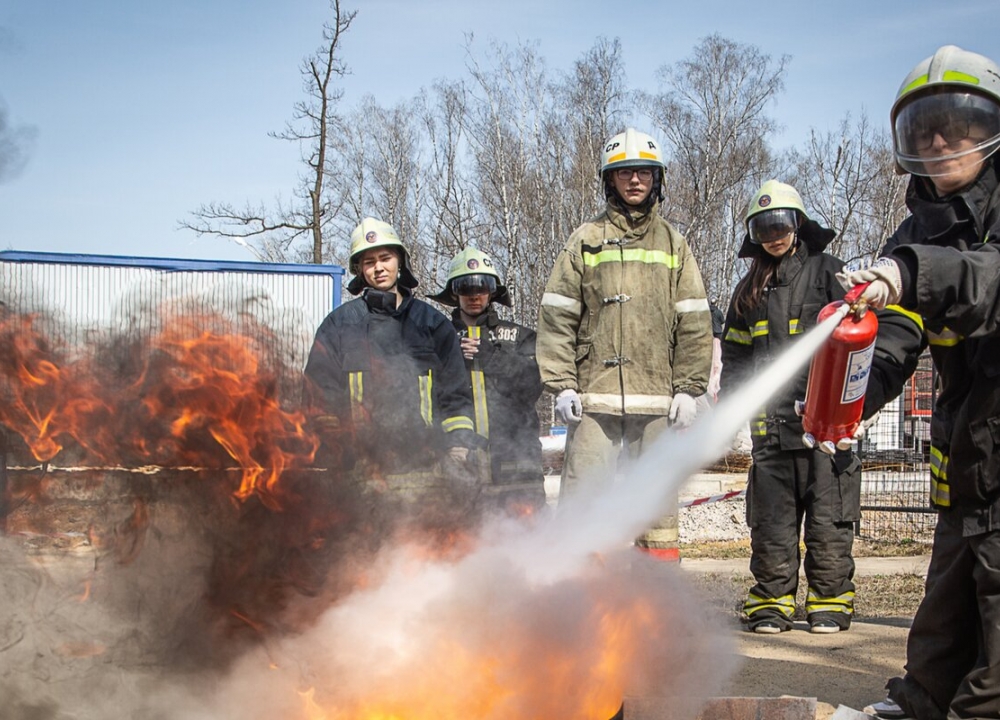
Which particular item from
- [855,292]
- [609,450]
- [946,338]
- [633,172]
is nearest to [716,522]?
[609,450]

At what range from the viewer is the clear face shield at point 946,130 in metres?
3.28

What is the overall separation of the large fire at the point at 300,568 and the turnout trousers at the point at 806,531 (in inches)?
82.2

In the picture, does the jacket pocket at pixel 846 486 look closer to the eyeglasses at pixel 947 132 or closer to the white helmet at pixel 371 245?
the eyeglasses at pixel 947 132

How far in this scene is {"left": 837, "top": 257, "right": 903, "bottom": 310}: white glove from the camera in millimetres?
2941

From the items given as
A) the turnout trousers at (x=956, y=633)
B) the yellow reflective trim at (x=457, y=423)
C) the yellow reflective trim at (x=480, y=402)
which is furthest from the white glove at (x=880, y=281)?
the yellow reflective trim at (x=480, y=402)

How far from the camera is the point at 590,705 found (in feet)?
11.6

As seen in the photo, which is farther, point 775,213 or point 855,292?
point 775,213

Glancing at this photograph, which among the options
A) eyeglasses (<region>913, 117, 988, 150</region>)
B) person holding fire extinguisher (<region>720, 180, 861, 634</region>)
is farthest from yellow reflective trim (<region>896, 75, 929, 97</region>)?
person holding fire extinguisher (<region>720, 180, 861, 634</region>)

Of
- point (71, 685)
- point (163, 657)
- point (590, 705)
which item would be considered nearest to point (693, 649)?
point (590, 705)

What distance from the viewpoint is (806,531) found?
5902 mm

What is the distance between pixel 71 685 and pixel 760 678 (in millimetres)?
3063

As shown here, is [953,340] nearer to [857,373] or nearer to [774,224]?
[857,373]

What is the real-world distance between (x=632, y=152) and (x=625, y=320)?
3.38 feet

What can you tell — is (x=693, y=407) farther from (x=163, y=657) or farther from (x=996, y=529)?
(x=163, y=657)
